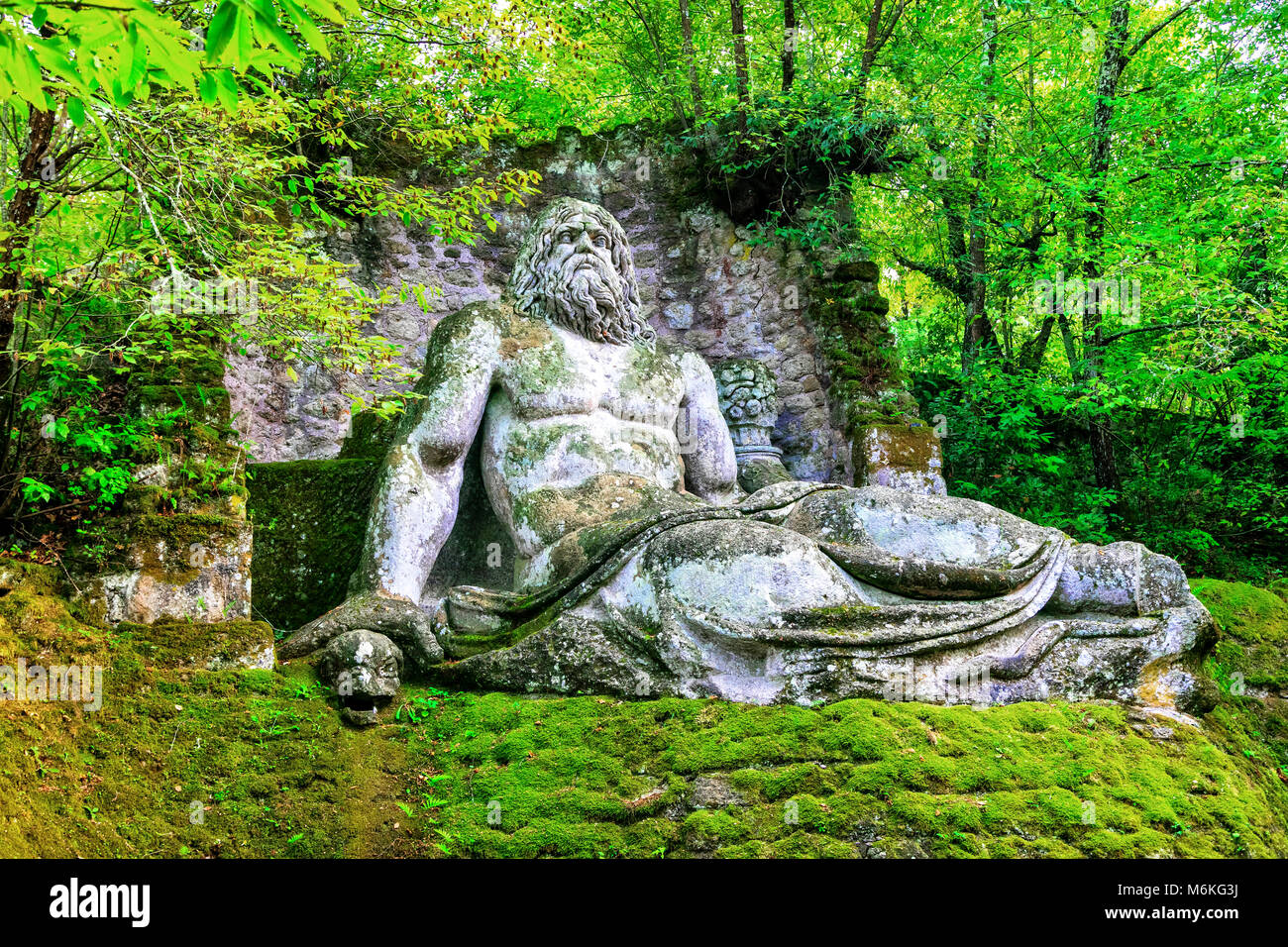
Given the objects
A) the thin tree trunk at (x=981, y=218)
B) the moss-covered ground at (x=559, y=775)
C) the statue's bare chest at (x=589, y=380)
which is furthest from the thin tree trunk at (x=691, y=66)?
the moss-covered ground at (x=559, y=775)

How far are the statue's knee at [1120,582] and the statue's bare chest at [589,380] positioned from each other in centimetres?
221

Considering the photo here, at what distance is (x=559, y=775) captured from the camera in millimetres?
3551

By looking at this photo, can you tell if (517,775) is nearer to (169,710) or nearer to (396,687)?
(396,687)

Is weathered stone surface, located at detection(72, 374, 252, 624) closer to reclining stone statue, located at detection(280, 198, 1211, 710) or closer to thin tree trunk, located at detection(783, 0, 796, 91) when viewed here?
reclining stone statue, located at detection(280, 198, 1211, 710)

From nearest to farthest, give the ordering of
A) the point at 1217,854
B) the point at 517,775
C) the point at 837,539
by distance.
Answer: the point at 1217,854
the point at 517,775
the point at 837,539

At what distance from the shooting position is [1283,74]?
8242mm

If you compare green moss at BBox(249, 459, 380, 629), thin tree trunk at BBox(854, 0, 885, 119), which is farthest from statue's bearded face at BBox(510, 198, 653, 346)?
thin tree trunk at BBox(854, 0, 885, 119)

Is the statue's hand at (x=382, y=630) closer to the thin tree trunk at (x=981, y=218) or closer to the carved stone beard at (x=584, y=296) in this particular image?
the carved stone beard at (x=584, y=296)

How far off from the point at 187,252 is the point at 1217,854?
16.9 feet

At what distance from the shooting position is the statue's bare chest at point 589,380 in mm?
5230

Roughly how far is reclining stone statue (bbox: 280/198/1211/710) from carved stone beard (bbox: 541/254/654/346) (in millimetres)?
229

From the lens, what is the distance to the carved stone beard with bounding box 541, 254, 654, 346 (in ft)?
17.8

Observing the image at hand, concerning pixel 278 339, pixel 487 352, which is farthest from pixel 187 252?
pixel 487 352

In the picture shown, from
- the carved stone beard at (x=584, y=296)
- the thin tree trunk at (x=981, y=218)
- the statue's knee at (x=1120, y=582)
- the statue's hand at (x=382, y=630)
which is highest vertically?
the thin tree trunk at (x=981, y=218)
